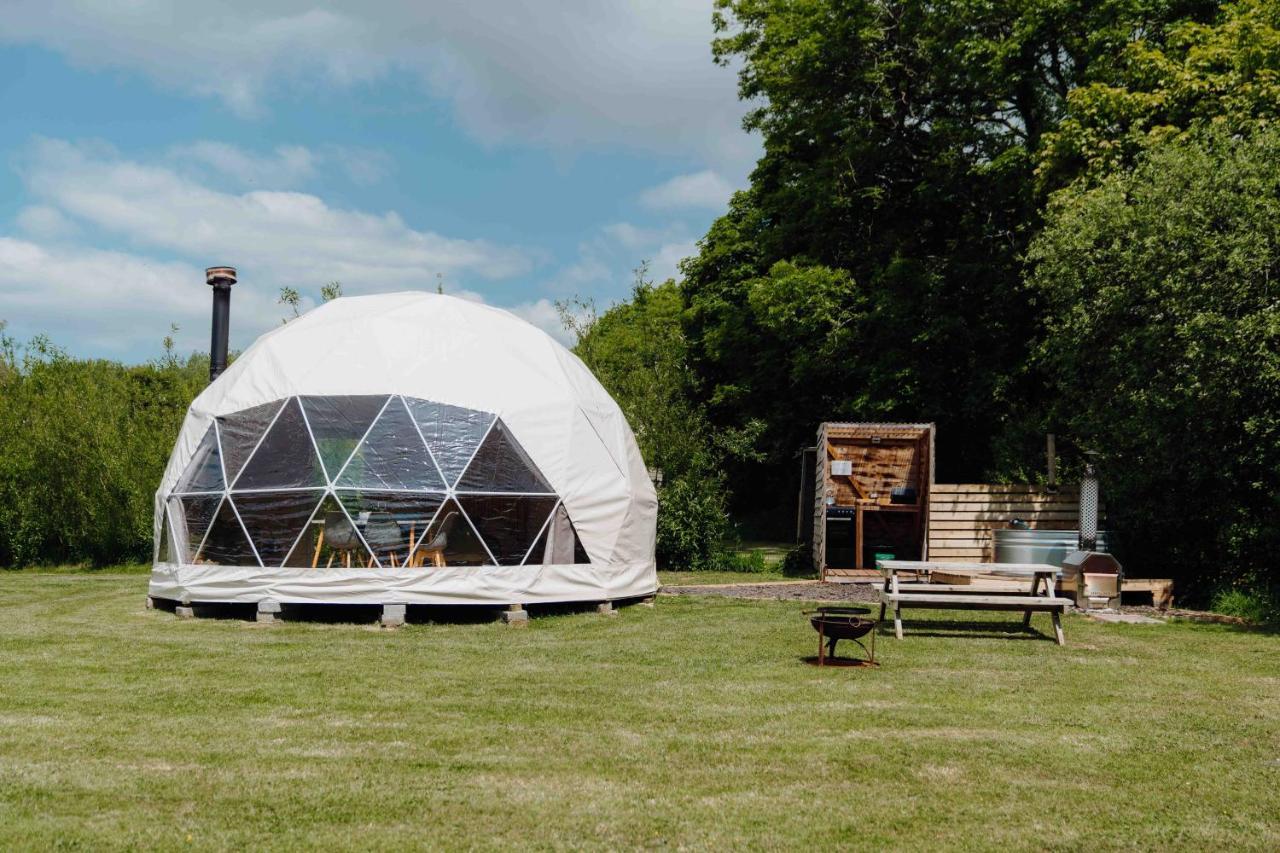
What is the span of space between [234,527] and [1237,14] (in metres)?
16.1

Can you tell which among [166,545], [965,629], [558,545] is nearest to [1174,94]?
[965,629]

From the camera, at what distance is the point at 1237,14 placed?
52.0 ft

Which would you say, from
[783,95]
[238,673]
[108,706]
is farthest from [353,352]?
[783,95]

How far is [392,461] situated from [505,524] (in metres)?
1.48

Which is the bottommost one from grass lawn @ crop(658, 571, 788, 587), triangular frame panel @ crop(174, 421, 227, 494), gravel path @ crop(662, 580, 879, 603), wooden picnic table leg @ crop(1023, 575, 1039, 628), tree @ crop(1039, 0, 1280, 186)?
grass lawn @ crop(658, 571, 788, 587)

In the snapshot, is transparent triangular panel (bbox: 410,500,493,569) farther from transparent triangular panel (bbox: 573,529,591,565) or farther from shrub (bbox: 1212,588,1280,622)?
shrub (bbox: 1212,588,1280,622)

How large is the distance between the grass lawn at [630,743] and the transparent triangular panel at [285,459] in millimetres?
2139

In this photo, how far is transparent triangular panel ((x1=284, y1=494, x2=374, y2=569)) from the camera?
11.7m

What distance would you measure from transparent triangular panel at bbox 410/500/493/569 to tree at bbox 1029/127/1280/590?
8414 millimetres

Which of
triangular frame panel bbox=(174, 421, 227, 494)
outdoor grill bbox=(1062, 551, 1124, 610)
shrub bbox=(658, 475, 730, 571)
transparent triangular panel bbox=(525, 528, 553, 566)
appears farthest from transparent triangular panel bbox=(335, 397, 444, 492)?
shrub bbox=(658, 475, 730, 571)

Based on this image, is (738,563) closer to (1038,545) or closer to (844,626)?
(1038,545)

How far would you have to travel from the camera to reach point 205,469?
12.9 m

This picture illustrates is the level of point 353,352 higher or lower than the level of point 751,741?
higher

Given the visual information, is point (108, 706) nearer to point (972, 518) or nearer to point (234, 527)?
point (234, 527)
